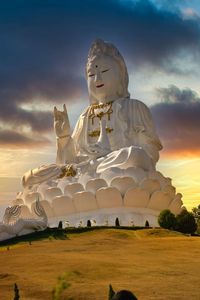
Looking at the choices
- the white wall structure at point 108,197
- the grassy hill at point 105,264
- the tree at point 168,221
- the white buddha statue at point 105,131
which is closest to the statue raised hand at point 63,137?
the white buddha statue at point 105,131

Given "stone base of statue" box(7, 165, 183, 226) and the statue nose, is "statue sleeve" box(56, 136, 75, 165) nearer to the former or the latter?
"stone base of statue" box(7, 165, 183, 226)

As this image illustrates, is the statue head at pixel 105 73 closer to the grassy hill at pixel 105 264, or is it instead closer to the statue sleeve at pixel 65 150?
the statue sleeve at pixel 65 150

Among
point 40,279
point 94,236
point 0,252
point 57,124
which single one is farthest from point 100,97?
point 40,279

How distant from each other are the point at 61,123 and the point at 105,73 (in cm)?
347

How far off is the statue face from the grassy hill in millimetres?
10295

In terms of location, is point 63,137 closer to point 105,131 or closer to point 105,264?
point 105,131

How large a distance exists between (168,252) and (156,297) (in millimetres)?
4831

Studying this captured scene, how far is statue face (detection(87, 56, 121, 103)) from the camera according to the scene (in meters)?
26.5

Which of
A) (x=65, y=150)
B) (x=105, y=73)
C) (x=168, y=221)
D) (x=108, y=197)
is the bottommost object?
(x=168, y=221)

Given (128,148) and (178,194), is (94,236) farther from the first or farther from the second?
(178,194)

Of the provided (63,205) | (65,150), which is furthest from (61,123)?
(63,205)

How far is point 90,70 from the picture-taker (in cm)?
2670

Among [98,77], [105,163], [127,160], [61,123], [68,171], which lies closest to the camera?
[127,160]

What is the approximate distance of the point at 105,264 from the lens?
11.9 metres
